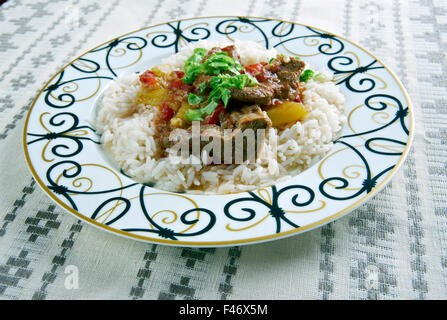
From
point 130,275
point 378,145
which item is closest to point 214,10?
point 378,145

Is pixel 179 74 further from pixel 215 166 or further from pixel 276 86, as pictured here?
pixel 215 166

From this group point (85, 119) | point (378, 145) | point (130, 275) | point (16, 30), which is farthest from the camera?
point (16, 30)

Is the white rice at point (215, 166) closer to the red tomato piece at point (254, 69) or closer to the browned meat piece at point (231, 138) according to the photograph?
the browned meat piece at point (231, 138)

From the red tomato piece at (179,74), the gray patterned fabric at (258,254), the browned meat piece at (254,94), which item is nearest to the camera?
the gray patterned fabric at (258,254)

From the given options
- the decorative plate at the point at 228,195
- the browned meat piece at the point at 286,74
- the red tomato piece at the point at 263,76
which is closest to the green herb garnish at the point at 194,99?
the red tomato piece at the point at 263,76

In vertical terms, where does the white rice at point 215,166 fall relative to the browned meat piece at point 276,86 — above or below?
below

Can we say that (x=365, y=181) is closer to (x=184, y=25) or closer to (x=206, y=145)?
(x=206, y=145)

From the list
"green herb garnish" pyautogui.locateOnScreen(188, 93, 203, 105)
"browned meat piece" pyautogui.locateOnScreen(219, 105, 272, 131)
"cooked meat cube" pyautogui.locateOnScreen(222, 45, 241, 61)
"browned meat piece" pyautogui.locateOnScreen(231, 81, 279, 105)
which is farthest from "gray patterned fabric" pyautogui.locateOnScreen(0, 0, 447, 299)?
"cooked meat cube" pyautogui.locateOnScreen(222, 45, 241, 61)
